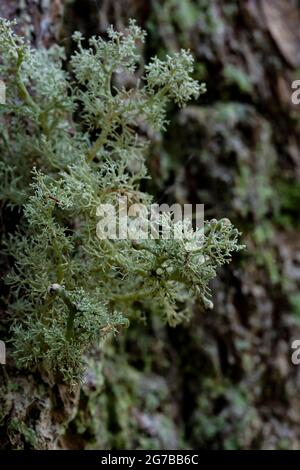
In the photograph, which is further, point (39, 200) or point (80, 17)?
point (80, 17)

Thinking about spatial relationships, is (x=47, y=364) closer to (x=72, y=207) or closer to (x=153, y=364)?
(x=72, y=207)

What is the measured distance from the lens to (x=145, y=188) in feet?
6.72

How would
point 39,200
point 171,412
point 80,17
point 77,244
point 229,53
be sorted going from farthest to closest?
point 229,53, point 171,412, point 80,17, point 77,244, point 39,200

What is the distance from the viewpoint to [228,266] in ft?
7.29

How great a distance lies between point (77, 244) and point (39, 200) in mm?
250

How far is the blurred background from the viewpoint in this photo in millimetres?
2107

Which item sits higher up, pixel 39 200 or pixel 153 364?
pixel 39 200

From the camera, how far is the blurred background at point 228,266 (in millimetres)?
2107

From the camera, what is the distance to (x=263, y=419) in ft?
7.38

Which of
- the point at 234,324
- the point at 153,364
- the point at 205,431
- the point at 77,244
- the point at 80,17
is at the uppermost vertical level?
the point at 80,17
